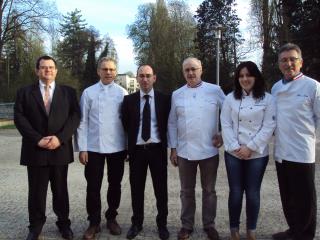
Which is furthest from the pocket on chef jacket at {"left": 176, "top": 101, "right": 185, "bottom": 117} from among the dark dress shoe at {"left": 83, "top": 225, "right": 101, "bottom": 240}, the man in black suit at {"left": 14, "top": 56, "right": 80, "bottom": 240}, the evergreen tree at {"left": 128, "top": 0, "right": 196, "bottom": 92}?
the evergreen tree at {"left": 128, "top": 0, "right": 196, "bottom": 92}

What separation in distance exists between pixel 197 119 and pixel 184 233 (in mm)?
1367

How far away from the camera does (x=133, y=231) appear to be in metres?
5.50

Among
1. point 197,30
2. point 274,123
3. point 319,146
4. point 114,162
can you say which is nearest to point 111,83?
point 114,162

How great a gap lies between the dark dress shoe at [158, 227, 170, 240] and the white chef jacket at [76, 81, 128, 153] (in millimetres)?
1098

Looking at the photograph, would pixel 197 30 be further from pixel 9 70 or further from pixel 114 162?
pixel 114 162

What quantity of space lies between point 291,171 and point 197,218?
5.58 feet

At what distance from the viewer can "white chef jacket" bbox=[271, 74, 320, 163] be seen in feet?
16.1

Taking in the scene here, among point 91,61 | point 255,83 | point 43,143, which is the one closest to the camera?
point 255,83

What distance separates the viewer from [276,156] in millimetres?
5191

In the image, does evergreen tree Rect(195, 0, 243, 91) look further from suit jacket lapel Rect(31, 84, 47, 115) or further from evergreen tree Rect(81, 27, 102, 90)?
suit jacket lapel Rect(31, 84, 47, 115)

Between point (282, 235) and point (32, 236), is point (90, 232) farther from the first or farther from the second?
point (282, 235)

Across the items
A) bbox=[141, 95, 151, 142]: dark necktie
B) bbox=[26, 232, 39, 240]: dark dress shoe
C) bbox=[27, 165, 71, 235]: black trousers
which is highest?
bbox=[141, 95, 151, 142]: dark necktie

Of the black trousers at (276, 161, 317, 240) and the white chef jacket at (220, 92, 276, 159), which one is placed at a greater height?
the white chef jacket at (220, 92, 276, 159)

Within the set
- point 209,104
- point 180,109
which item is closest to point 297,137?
point 209,104
